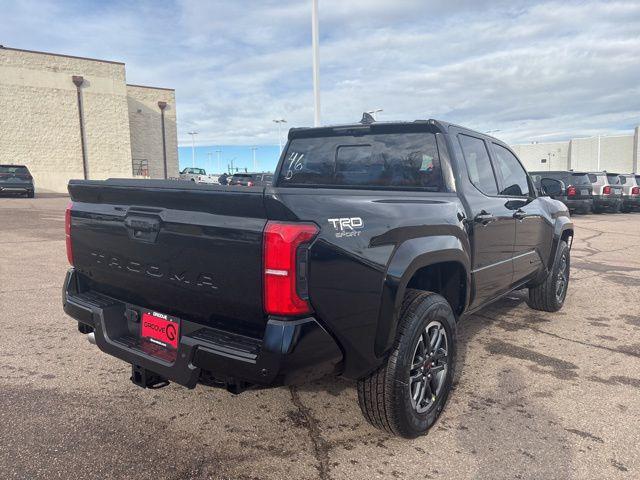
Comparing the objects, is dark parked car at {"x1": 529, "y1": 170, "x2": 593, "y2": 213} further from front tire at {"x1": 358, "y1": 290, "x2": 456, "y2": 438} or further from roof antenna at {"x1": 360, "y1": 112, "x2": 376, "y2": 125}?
front tire at {"x1": 358, "y1": 290, "x2": 456, "y2": 438}

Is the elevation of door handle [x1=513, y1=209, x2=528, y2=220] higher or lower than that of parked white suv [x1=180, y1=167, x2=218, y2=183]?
lower

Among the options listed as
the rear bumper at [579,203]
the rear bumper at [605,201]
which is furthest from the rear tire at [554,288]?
the rear bumper at [605,201]

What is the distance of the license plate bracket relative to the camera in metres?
2.50

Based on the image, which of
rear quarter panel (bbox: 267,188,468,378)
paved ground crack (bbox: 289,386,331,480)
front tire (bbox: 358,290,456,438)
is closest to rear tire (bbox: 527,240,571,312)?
front tire (bbox: 358,290,456,438)

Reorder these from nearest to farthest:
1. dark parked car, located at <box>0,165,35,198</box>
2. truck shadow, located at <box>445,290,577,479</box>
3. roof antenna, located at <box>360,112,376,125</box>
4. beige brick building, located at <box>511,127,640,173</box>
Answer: truck shadow, located at <box>445,290,577,479</box>
roof antenna, located at <box>360,112,376,125</box>
dark parked car, located at <box>0,165,35,198</box>
beige brick building, located at <box>511,127,640,173</box>

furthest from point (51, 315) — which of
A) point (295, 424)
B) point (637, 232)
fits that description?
point (637, 232)

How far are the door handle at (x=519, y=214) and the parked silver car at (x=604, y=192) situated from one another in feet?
55.4

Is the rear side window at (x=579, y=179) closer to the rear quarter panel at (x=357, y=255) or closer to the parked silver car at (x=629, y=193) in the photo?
the parked silver car at (x=629, y=193)

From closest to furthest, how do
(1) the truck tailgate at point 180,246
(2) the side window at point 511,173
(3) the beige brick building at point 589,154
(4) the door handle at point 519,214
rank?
(1) the truck tailgate at point 180,246
(4) the door handle at point 519,214
(2) the side window at point 511,173
(3) the beige brick building at point 589,154

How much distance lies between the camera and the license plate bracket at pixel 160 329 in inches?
98.3

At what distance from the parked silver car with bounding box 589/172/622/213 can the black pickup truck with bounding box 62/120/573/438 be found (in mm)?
18123

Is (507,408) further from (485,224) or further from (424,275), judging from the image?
(485,224)

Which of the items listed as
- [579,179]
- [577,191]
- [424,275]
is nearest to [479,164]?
[424,275]

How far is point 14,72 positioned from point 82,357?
37247 mm
